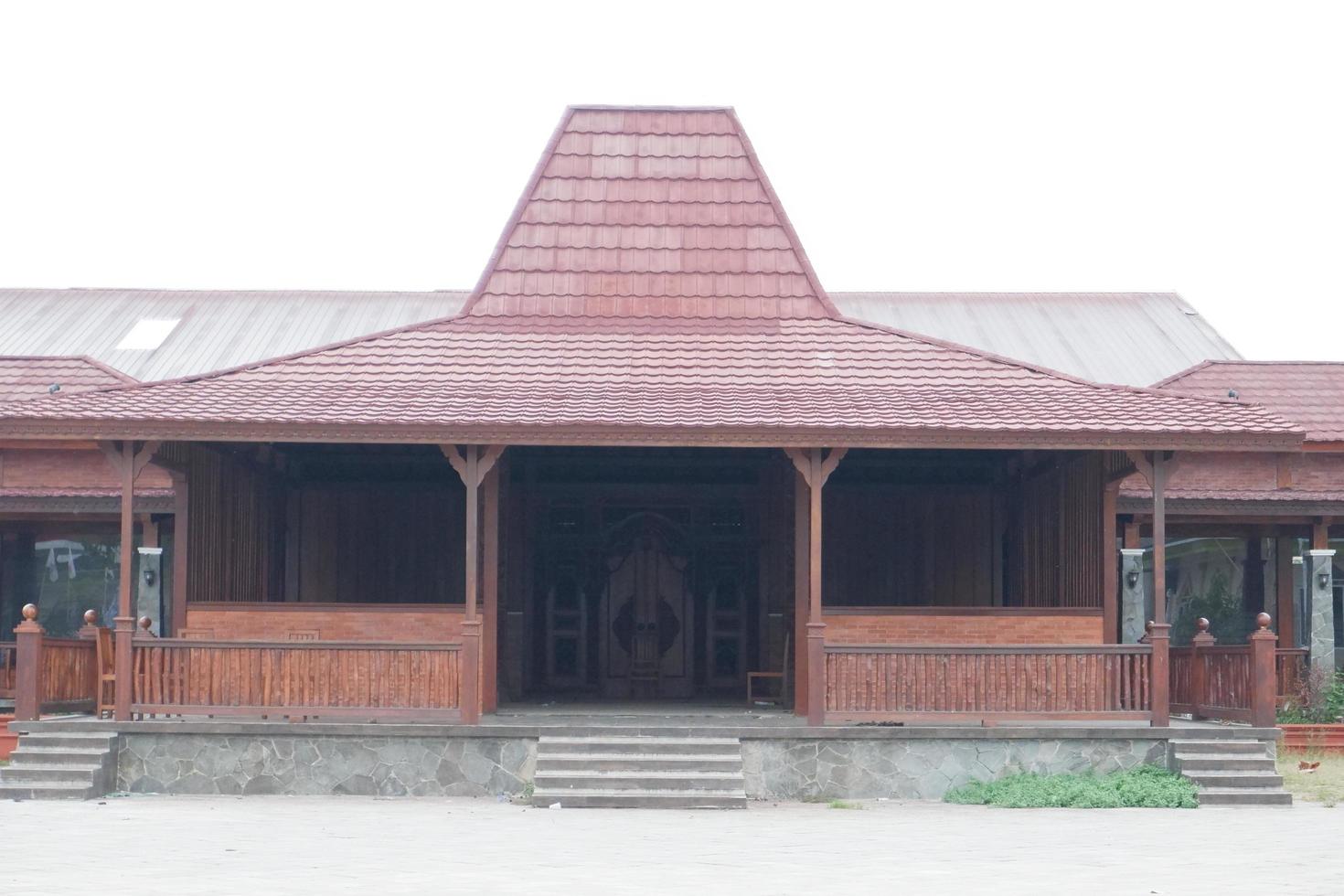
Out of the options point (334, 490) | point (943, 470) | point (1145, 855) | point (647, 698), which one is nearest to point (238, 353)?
point (334, 490)

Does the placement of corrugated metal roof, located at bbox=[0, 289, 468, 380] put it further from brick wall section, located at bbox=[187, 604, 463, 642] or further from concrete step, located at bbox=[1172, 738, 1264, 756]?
concrete step, located at bbox=[1172, 738, 1264, 756]

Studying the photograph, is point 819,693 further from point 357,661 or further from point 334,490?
point 334,490

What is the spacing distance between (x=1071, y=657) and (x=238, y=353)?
16.6 metres

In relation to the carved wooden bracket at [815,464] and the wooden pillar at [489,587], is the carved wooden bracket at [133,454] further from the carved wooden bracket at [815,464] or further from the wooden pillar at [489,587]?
the carved wooden bracket at [815,464]

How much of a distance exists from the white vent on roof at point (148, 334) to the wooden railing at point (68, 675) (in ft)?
37.0

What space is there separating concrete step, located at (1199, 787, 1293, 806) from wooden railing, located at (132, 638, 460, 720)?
22.1 ft

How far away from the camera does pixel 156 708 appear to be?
16344 mm

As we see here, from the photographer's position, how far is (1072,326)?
30922 mm

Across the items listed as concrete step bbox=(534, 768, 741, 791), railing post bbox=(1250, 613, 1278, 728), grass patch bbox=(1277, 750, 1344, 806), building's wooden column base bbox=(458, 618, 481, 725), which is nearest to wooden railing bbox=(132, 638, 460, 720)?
building's wooden column base bbox=(458, 618, 481, 725)

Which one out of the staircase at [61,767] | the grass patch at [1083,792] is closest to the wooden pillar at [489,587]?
the staircase at [61,767]

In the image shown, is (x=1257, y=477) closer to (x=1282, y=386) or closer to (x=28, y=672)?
(x=1282, y=386)

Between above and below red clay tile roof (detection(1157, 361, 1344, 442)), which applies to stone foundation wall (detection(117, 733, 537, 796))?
below

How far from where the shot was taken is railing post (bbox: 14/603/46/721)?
16.6 m

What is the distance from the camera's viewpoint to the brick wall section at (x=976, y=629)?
56.6 ft
